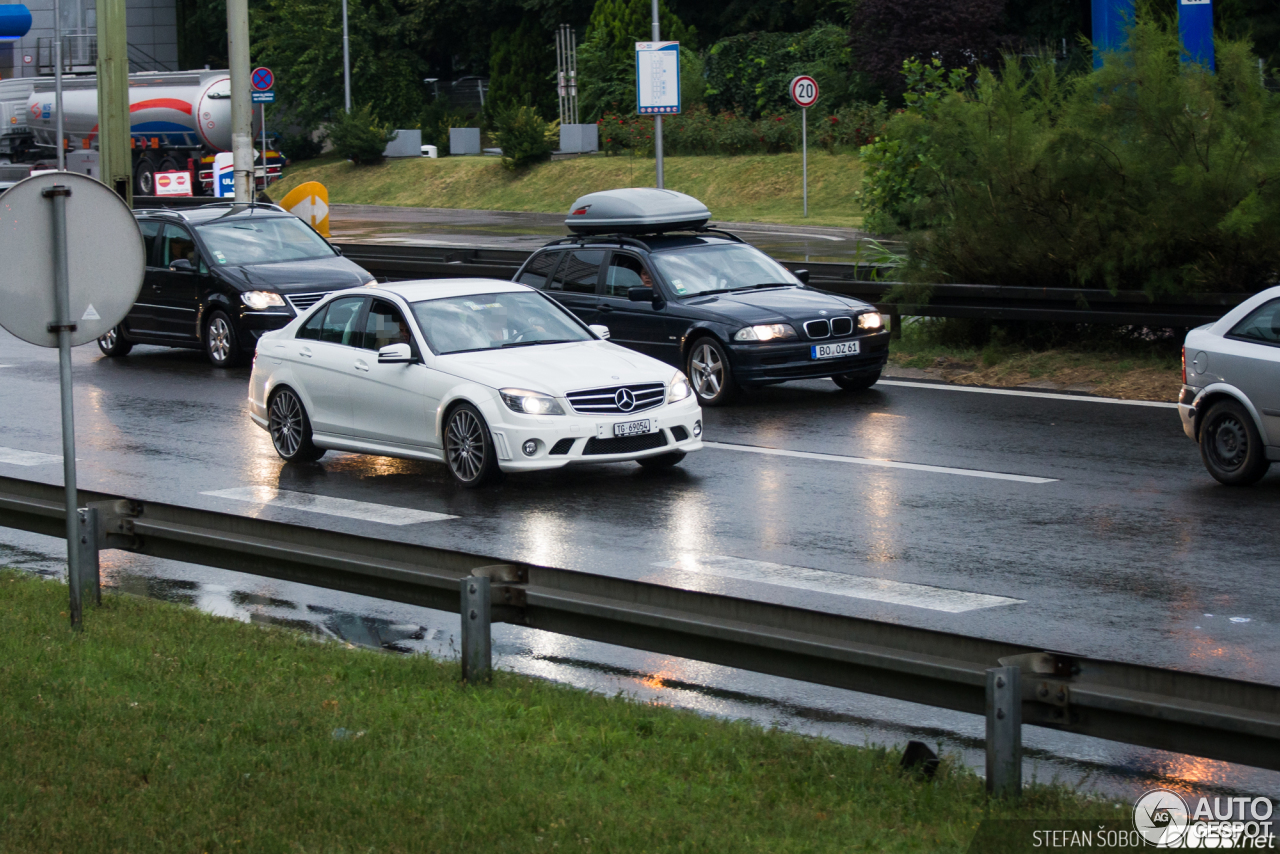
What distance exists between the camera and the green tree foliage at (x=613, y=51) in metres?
57.8

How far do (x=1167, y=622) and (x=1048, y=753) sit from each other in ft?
7.05

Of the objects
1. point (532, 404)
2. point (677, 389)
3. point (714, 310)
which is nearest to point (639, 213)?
point (714, 310)

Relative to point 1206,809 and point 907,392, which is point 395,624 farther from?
point 907,392

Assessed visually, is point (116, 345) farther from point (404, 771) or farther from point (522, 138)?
point (522, 138)

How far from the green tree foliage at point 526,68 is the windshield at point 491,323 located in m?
53.9

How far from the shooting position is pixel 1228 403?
37.6ft

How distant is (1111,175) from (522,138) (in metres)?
38.5

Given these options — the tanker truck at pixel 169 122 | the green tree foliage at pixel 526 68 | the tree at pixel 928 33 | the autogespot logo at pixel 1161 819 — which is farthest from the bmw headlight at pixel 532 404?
the green tree foliage at pixel 526 68

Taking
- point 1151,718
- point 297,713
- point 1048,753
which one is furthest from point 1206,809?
point 297,713

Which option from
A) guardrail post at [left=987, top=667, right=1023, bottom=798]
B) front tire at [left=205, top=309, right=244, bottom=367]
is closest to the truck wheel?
front tire at [left=205, top=309, right=244, bottom=367]

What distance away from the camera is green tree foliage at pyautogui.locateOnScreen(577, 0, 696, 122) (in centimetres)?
5778

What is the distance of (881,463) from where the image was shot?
516 inches

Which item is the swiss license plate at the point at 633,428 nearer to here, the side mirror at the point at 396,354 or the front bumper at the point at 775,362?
the side mirror at the point at 396,354

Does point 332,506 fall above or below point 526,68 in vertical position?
below
